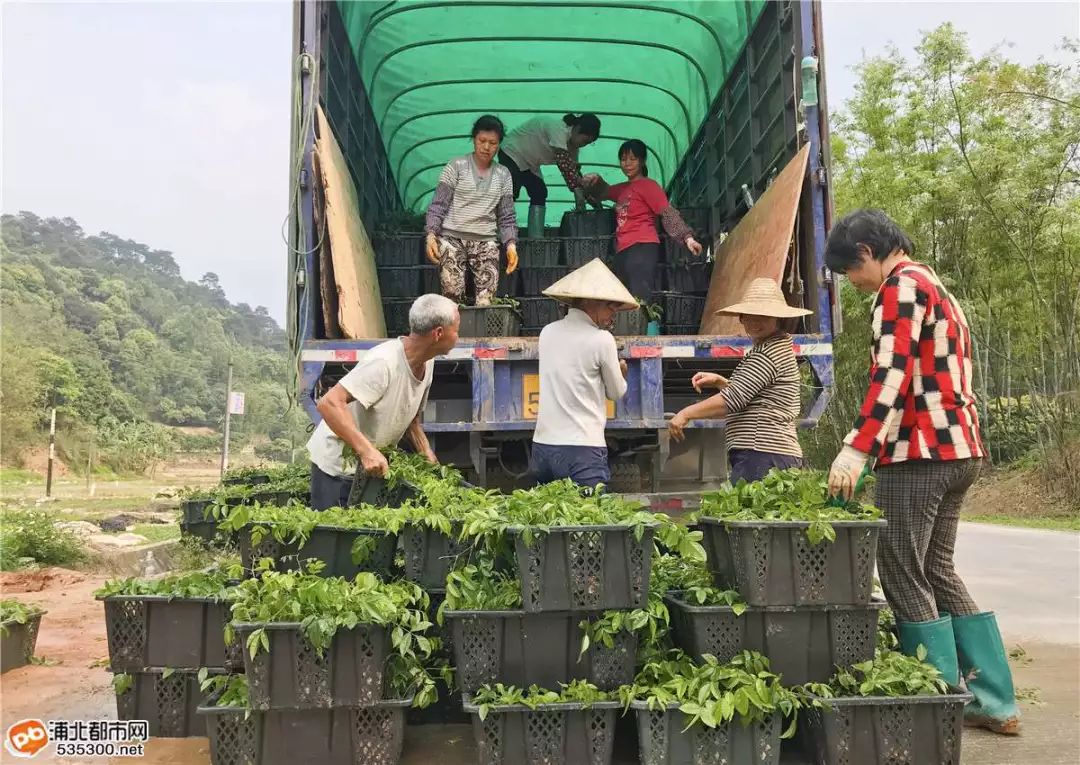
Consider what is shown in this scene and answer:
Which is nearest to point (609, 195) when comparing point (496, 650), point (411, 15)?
point (411, 15)

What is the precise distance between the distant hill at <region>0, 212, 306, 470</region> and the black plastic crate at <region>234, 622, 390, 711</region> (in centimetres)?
2910

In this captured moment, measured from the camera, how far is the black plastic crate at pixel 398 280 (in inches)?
249

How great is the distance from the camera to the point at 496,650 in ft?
8.83

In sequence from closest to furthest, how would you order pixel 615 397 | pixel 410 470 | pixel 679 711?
pixel 679 711 → pixel 410 470 → pixel 615 397

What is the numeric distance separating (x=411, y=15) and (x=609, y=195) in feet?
7.00

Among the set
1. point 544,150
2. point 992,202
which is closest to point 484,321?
point 544,150

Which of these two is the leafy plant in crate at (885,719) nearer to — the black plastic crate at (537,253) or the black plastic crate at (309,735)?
the black plastic crate at (309,735)

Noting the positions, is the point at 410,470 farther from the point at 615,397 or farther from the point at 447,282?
the point at 447,282

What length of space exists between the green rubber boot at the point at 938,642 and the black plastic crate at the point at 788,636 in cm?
36

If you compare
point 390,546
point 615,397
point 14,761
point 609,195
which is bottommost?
point 14,761

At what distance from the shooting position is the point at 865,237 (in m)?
3.13

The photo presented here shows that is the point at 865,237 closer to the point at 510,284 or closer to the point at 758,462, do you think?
the point at 758,462

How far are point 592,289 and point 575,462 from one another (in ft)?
2.69

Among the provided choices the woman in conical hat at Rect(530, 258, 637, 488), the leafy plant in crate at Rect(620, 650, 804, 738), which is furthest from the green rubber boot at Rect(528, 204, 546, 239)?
the leafy plant in crate at Rect(620, 650, 804, 738)
